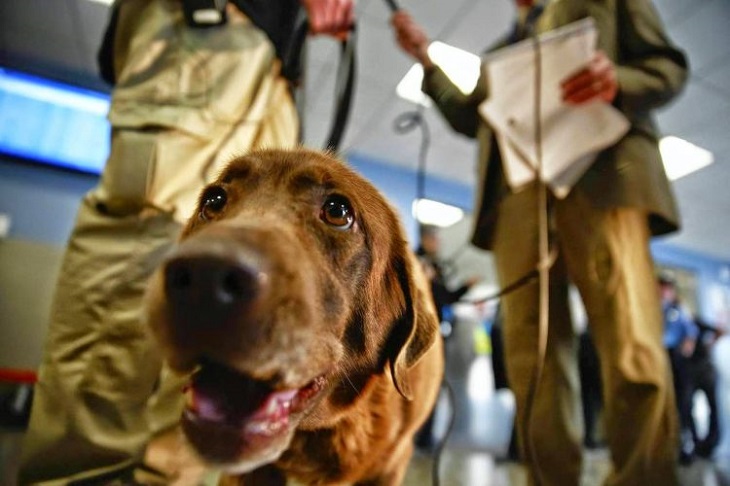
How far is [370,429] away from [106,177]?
99cm

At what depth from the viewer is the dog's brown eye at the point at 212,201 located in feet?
3.16

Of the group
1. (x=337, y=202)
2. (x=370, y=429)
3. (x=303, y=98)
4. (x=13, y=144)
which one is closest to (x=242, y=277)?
(x=337, y=202)

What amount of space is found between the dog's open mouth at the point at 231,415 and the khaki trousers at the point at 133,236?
0.60 m

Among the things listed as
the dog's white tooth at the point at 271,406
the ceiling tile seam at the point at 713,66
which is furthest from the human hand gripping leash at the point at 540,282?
the ceiling tile seam at the point at 713,66

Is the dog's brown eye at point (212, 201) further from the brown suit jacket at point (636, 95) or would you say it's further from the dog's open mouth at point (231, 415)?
the brown suit jacket at point (636, 95)

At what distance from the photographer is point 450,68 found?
429 centimetres

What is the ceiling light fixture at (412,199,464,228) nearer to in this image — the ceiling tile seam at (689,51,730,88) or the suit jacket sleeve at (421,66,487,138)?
the ceiling tile seam at (689,51,730,88)

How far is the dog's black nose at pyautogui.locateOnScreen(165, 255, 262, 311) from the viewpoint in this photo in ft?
1.73

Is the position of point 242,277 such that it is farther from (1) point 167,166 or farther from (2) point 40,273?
(2) point 40,273

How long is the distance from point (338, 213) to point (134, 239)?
650 millimetres

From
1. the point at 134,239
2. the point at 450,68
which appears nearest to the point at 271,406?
the point at 134,239

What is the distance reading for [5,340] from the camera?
284 centimetres

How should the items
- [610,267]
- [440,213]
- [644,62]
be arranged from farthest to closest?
[440,213] < [644,62] < [610,267]

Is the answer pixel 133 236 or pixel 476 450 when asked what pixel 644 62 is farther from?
pixel 476 450
